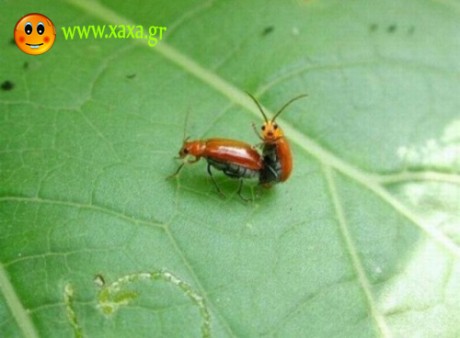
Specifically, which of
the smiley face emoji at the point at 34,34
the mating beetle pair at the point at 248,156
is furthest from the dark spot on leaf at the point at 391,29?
the smiley face emoji at the point at 34,34

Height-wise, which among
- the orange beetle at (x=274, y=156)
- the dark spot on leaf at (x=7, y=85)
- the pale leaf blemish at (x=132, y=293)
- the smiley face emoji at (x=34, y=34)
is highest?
the smiley face emoji at (x=34, y=34)

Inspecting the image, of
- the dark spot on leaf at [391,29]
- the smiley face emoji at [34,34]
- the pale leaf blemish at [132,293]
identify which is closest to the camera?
the pale leaf blemish at [132,293]

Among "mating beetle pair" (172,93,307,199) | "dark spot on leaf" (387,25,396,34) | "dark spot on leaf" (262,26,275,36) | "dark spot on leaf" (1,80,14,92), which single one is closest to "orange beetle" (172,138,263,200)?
"mating beetle pair" (172,93,307,199)

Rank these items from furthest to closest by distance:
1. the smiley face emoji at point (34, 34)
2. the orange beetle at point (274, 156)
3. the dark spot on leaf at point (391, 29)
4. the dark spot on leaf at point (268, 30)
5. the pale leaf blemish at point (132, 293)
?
1. the dark spot on leaf at point (391, 29)
2. the dark spot on leaf at point (268, 30)
3. the smiley face emoji at point (34, 34)
4. the orange beetle at point (274, 156)
5. the pale leaf blemish at point (132, 293)

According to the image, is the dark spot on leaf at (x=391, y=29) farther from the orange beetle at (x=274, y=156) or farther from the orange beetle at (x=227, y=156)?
the orange beetle at (x=227, y=156)

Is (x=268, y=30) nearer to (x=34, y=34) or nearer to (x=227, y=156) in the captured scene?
(x=227, y=156)

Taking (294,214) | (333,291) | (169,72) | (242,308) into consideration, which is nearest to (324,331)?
(333,291)

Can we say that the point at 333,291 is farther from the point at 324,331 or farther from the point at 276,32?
the point at 276,32

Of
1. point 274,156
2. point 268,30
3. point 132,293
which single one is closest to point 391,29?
point 268,30
